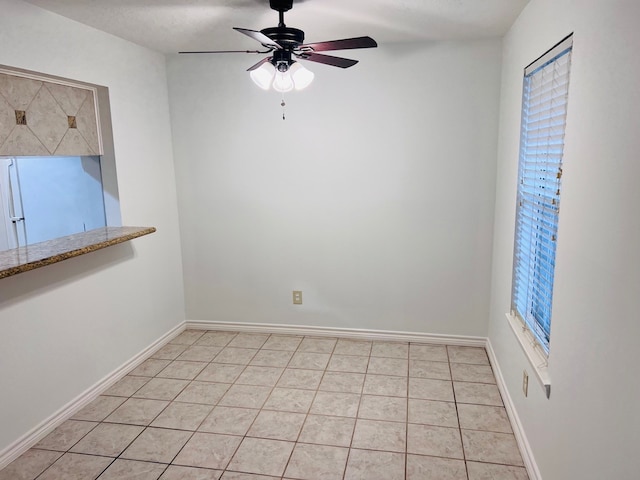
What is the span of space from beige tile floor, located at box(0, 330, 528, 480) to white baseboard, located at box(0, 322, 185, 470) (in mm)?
45

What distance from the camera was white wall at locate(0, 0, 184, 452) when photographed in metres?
2.42

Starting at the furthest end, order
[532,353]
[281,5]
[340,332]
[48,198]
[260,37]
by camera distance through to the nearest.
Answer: [340,332]
[48,198]
[281,5]
[532,353]
[260,37]

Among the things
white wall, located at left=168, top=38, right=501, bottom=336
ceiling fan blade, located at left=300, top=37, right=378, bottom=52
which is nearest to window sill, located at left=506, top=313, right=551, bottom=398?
white wall, located at left=168, top=38, right=501, bottom=336

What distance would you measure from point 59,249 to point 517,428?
8.77ft

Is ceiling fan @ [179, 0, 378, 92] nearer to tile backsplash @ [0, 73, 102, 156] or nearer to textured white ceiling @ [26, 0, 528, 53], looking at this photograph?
textured white ceiling @ [26, 0, 528, 53]

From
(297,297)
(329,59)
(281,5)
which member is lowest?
(297,297)

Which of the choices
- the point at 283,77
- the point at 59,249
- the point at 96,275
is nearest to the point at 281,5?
the point at 283,77

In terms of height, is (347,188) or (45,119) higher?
(45,119)

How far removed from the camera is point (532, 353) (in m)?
2.21

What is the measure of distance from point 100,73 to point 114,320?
64.8 inches

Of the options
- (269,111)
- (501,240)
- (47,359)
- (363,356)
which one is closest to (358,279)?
(363,356)

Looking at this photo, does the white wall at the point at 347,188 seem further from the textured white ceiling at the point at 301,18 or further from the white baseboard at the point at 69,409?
the white baseboard at the point at 69,409

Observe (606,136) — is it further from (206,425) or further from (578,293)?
(206,425)

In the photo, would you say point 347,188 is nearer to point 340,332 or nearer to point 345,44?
point 340,332
